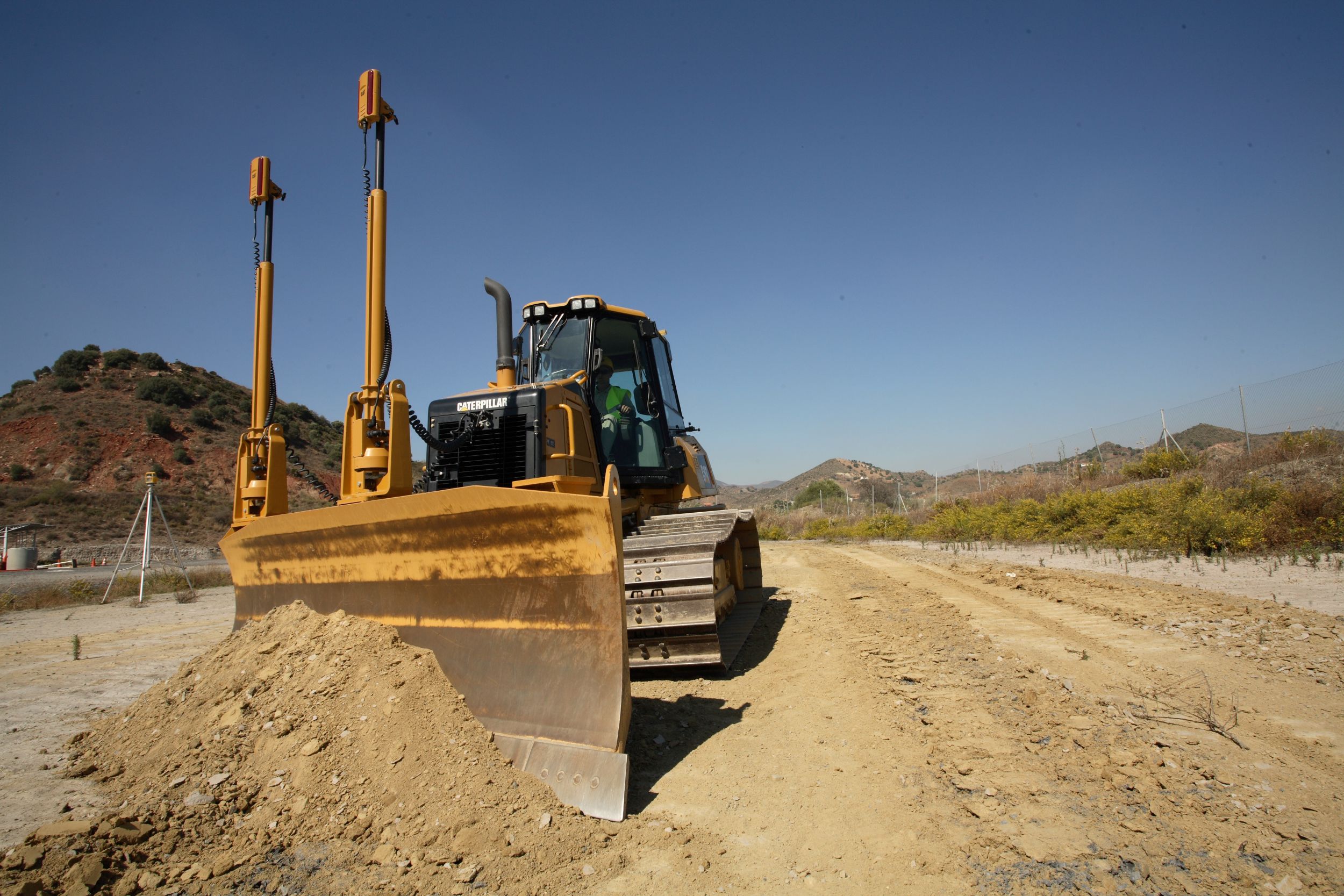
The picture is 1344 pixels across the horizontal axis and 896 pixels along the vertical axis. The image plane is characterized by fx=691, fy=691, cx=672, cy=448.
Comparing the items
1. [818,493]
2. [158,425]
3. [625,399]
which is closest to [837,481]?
[818,493]

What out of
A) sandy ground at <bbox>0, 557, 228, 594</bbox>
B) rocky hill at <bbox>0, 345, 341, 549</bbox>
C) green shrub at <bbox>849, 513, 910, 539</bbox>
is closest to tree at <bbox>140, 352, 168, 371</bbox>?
rocky hill at <bbox>0, 345, 341, 549</bbox>

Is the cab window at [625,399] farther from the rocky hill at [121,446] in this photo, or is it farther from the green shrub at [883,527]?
the rocky hill at [121,446]

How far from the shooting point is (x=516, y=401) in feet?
16.4

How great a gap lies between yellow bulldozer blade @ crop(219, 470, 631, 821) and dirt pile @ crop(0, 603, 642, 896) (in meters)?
0.13

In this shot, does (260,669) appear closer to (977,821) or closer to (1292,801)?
(977,821)

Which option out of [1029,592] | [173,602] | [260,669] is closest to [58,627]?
[173,602]

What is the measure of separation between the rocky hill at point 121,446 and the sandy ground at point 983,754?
104ft

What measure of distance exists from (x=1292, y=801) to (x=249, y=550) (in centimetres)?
584

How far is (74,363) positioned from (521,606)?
57.6 metres

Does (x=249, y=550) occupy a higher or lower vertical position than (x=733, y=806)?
higher

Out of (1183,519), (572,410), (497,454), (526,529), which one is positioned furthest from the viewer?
(1183,519)

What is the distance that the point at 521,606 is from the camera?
351 cm

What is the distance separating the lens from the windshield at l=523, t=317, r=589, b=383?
6.26 meters

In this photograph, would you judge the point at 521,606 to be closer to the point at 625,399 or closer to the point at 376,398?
the point at 376,398
